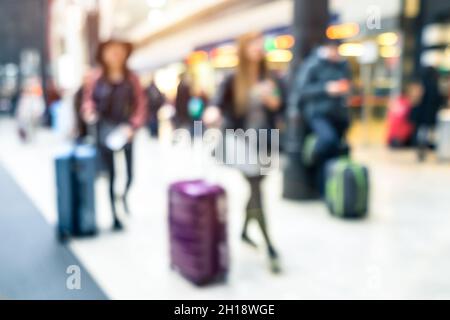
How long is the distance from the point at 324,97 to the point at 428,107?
124 inches

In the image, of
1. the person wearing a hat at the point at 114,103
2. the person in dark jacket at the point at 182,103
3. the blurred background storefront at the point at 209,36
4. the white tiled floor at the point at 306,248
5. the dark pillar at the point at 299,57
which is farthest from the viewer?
the blurred background storefront at the point at 209,36

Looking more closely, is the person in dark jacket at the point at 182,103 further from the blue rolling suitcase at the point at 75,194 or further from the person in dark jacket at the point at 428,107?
the person in dark jacket at the point at 428,107

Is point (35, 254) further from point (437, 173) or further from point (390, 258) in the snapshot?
point (437, 173)

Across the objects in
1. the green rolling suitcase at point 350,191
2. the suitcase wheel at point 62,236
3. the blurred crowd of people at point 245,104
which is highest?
the blurred crowd of people at point 245,104

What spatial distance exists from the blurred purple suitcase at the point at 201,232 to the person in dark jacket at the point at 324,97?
1986 mm

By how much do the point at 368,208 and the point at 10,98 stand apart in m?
13.7

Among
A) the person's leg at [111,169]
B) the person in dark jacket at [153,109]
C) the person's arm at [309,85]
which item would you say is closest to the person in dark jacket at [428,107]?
the person's arm at [309,85]

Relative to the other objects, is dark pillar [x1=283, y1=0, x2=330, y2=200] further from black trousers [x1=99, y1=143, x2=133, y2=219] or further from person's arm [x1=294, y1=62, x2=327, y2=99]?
black trousers [x1=99, y1=143, x2=133, y2=219]

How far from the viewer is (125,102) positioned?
359cm

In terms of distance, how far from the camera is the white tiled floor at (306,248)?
253cm

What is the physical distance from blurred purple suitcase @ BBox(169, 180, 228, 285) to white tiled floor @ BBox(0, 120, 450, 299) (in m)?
0.09

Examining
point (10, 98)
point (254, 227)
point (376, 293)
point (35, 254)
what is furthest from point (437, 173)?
point (10, 98)

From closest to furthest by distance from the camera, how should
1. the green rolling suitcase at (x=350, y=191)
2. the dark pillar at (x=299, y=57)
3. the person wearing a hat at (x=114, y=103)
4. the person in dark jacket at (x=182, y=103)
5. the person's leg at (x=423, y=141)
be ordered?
the person wearing a hat at (x=114, y=103) → the green rolling suitcase at (x=350, y=191) → the person in dark jacket at (x=182, y=103) → the dark pillar at (x=299, y=57) → the person's leg at (x=423, y=141)

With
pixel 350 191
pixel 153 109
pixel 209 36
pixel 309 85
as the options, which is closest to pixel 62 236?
pixel 350 191
